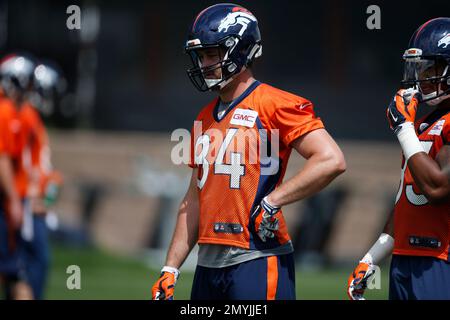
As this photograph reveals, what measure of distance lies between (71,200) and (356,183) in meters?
4.15

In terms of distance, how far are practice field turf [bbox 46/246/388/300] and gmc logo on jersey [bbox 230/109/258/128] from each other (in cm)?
494

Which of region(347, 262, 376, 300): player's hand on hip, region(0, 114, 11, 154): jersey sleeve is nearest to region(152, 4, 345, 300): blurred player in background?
region(347, 262, 376, 300): player's hand on hip

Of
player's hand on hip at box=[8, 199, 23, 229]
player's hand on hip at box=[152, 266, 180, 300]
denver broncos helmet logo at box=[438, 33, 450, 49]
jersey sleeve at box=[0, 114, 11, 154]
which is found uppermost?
denver broncos helmet logo at box=[438, 33, 450, 49]

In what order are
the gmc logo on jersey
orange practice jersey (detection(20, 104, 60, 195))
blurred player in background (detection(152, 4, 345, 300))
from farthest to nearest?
1. orange practice jersey (detection(20, 104, 60, 195))
2. the gmc logo on jersey
3. blurred player in background (detection(152, 4, 345, 300))

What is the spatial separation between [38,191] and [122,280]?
11.5 feet

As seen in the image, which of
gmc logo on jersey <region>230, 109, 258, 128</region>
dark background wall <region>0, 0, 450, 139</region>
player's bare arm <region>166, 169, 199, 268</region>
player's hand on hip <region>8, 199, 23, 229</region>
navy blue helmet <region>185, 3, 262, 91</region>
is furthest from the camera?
dark background wall <region>0, 0, 450, 139</region>

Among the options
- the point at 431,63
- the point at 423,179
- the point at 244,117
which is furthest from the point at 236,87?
the point at 423,179

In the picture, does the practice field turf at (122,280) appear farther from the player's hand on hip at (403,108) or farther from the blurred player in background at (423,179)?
the player's hand on hip at (403,108)

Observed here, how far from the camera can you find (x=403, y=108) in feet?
16.2

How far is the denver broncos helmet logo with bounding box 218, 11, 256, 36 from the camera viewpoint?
5230 millimetres

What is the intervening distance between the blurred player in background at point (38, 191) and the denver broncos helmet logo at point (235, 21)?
3.50 metres

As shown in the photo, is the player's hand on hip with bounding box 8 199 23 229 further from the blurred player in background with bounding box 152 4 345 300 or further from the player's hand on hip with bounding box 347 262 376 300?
the player's hand on hip with bounding box 347 262 376 300

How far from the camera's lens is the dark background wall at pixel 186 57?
1534 centimetres

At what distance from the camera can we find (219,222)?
5.11 metres
